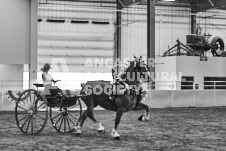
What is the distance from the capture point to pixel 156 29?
3294 centimetres

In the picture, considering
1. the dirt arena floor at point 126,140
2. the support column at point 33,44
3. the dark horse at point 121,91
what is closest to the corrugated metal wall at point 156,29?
the support column at point 33,44

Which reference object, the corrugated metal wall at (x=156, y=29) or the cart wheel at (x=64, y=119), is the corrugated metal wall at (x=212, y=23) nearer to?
the corrugated metal wall at (x=156, y=29)

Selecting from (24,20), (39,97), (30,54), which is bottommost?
(39,97)

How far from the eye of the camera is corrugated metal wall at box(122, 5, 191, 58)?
3244 centimetres

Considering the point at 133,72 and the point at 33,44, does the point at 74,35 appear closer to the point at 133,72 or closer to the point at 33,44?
the point at 33,44

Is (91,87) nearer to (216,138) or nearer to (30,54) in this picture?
(216,138)

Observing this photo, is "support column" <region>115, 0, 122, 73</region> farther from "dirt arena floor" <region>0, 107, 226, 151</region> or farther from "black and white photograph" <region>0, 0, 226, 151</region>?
"dirt arena floor" <region>0, 107, 226, 151</region>

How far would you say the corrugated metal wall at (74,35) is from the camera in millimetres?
30203

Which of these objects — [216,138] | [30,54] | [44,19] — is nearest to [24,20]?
[30,54]

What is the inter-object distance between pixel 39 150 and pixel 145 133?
3.59 meters

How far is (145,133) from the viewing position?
429 inches

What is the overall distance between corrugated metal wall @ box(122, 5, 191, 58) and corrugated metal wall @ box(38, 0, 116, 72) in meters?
1.11

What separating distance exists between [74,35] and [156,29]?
20.3 feet

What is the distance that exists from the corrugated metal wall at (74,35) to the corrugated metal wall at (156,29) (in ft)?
3.63
